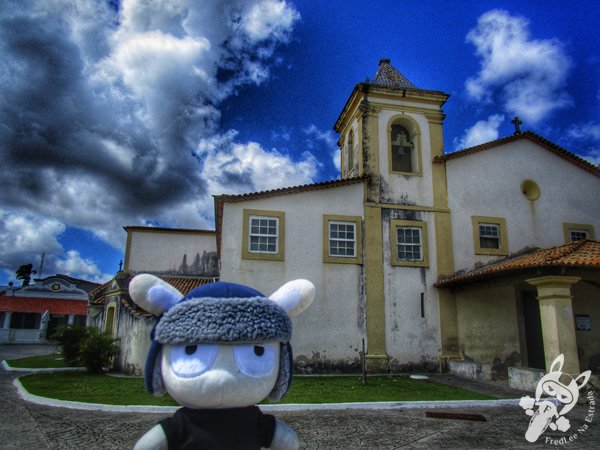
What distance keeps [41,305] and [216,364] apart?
114 ft

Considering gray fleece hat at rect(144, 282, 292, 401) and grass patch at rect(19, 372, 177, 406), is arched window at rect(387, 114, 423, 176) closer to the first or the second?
grass patch at rect(19, 372, 177, 406)

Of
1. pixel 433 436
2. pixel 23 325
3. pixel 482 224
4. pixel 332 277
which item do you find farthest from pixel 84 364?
pixel 23 325

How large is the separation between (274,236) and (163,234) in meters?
8.33

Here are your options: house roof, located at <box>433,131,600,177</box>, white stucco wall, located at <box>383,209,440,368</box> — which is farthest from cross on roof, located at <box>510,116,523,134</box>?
white stucco wall, located at <box>383,209,440,368</box>

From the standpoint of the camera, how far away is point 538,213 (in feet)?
49.2

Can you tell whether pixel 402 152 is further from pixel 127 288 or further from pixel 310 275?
pixel 127 288

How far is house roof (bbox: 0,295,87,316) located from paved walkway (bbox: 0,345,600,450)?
26.5m

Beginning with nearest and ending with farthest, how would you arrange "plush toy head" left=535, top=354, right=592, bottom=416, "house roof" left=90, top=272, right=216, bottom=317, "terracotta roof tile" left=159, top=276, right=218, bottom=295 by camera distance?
"plush toy head" left=535, top=354, right=592, bottom=416
"house roof" left=90, top=272, right=216, bottom=317
"terracotta roof tile" left=159, top=276, right=218, bottom=295

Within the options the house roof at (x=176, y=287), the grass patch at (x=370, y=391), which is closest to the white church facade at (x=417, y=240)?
the grass patch at (x=370, y=391)

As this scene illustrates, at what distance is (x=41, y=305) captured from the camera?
103 feet

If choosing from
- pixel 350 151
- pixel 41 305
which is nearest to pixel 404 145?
pixel 350 151

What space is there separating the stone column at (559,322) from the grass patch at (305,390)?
1.93 meters

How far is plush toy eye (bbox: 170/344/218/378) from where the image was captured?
2709 mm

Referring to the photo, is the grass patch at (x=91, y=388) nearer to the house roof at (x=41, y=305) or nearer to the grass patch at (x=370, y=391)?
the grass patch at (x=370, y=391)
